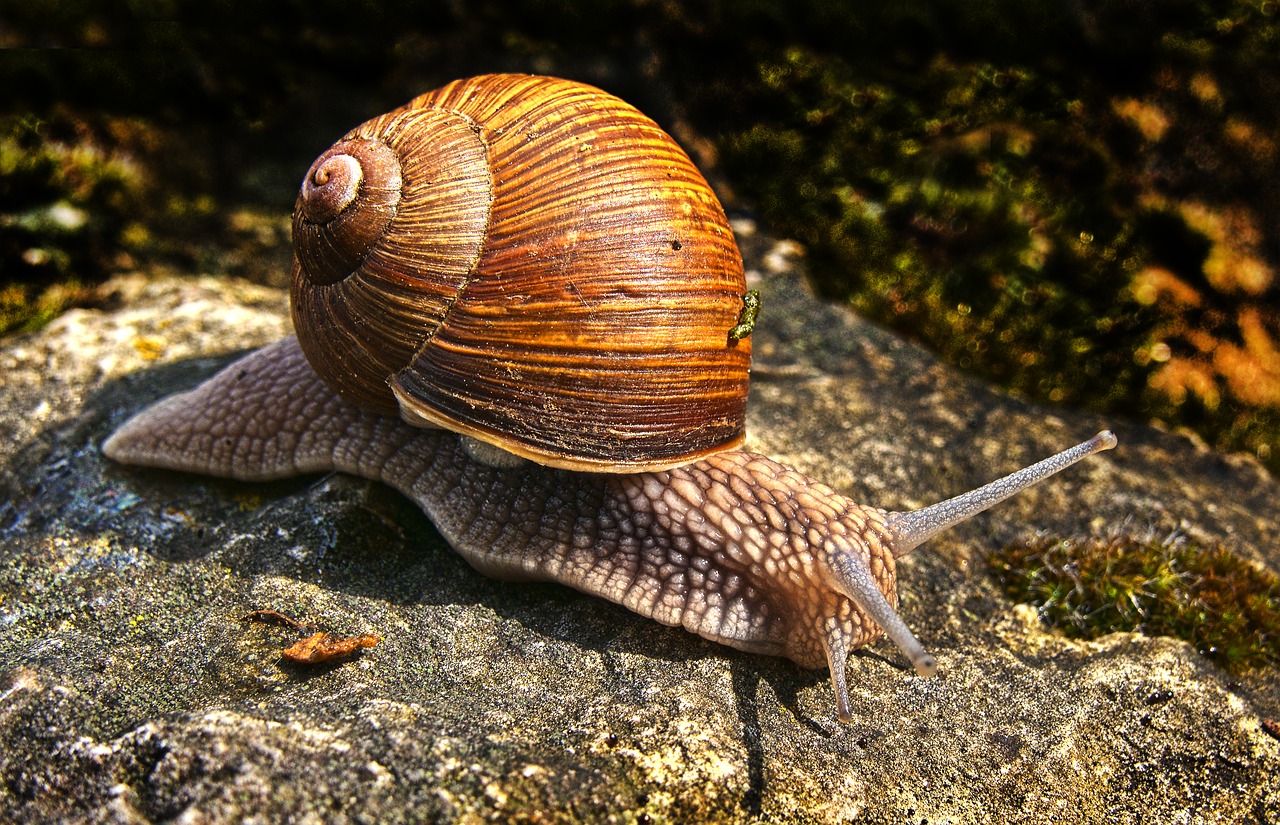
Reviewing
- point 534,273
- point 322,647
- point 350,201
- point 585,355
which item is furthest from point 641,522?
point 350,201

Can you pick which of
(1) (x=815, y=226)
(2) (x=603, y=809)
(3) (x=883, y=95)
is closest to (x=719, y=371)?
(2) (x=603, y=809)

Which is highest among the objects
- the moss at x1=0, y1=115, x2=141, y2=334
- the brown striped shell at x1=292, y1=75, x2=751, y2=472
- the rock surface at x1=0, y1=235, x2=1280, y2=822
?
the brown striped shell at x1=292, y1=75, x2=751, y2=472

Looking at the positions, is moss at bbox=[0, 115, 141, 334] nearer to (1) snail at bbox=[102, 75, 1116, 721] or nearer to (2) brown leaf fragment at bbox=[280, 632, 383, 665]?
(1) snail at bbox=[102, 75, 1116, 721]

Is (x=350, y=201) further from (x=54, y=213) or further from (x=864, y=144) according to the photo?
(x=864, y=144)

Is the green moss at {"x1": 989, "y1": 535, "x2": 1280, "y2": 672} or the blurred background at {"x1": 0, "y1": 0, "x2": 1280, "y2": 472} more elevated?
Result: the blurred background at {"x1": 0, "y1": 0, "x2": 1280, "y2": 472}

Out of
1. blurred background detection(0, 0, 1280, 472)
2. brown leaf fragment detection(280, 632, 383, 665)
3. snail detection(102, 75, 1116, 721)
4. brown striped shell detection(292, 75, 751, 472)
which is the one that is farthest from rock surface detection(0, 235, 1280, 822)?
blurred background detection(0, 0, 1280, 472)

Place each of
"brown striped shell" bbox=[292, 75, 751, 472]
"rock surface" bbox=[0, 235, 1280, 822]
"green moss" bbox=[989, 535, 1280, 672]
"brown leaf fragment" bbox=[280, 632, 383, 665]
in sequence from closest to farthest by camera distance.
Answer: "rock surface" bbox=[0, 235, 1280, 822], "brown leaf fragment" bbox=[280, 632, 383, 665], "brown striped shell" bbox=[292, 75, 751, 472], "green moss" bbox=[989, 535, 1280, 672]
